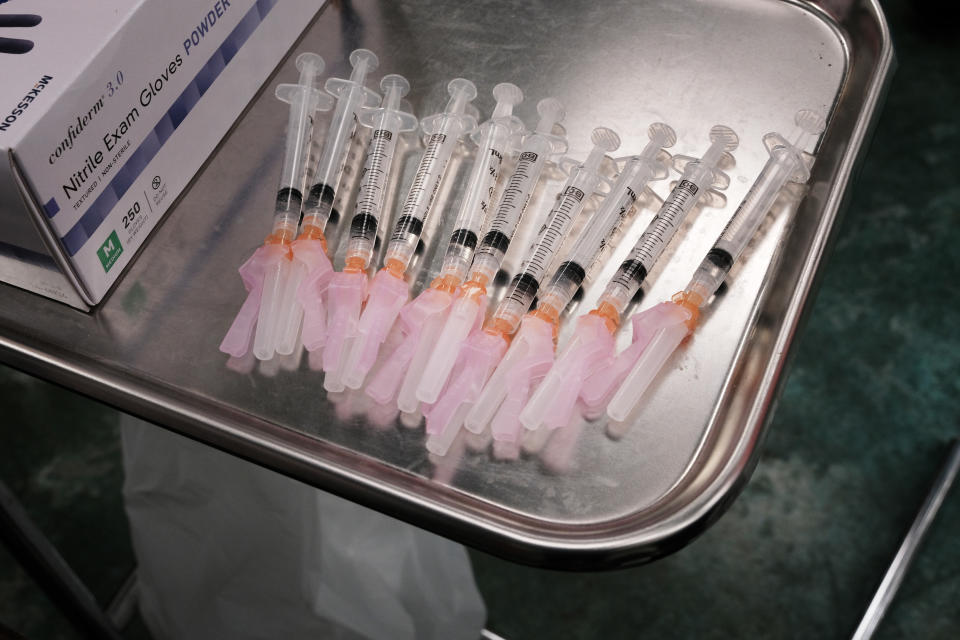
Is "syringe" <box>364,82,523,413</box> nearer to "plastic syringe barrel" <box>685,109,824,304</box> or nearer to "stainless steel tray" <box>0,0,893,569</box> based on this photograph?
"stainless steel tray" <box>0,0,893,569</box>

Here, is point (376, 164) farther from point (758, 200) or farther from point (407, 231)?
point (758, 200)

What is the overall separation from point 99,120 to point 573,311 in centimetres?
41

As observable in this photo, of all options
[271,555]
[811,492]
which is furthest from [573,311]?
[811,492]

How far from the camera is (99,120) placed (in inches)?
30.5

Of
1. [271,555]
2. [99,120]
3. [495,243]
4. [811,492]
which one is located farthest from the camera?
[811,492]

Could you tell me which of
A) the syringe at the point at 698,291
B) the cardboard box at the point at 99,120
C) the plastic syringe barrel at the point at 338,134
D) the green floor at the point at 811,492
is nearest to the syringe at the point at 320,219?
the plastic syringe barrel at the point at 338,134

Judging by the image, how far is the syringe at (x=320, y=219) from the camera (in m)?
0.85

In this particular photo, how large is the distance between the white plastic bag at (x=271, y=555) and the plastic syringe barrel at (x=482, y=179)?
37 centimetres

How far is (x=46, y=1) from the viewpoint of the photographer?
799mm

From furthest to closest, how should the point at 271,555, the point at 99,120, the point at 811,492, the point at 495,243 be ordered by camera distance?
the point at 811,492 → the point at 271,555 → the point at 495,243 → the point at 99,120

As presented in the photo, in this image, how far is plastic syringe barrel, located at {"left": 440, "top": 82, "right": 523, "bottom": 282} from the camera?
880 mm

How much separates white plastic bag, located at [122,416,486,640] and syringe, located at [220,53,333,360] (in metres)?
0.31

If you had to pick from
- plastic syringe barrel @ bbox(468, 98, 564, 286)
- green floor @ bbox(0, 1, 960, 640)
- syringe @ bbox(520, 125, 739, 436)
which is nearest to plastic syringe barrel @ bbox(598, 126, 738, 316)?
syringe @ bbox(520, 125, 739, 436)

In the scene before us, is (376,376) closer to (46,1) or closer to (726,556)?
(46,1)
